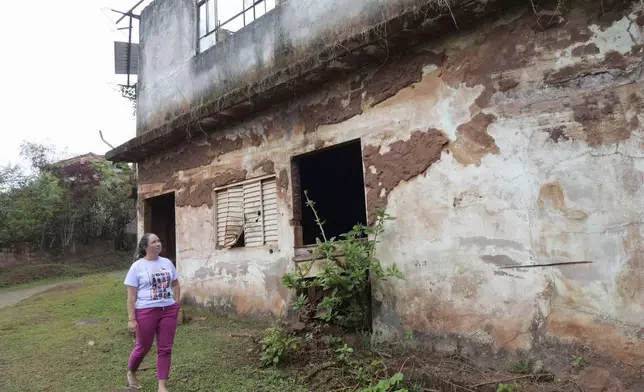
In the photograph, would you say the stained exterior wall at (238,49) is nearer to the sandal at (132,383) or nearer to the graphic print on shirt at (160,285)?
the graphic print on shirt at (160,285)

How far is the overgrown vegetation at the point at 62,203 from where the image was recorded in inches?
661

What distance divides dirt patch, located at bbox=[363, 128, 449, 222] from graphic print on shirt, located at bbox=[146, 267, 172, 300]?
7.17 ft

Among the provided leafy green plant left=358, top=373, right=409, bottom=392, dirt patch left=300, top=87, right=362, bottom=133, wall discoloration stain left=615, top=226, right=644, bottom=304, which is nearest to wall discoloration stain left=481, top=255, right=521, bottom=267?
wall discoloration stain left=615, top=226, right=644, bottom=304

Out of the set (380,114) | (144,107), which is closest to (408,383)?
(380,114)

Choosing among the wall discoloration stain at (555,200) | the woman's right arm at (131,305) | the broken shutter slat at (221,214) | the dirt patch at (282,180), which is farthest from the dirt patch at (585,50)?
Answer: the broken shutter slat at (221,214)

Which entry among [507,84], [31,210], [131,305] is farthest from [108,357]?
[31,210]

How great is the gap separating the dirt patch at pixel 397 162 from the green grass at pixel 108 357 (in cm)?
208

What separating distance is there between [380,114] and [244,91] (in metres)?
2.11

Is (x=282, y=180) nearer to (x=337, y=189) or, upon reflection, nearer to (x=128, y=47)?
(x=337, y=189)

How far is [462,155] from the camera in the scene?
14.4 feet

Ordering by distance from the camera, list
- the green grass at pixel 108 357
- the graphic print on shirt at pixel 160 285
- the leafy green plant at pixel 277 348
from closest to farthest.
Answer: the graphic print on shirt at pixel 160 285, the green grass at pixel 108 357, the leafy green plant at pixel 277 348

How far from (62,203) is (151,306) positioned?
16276mm

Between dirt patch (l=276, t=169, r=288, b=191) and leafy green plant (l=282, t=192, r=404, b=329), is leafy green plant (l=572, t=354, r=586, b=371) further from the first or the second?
dirt patch (l=276, t=169, r=288, b=191)

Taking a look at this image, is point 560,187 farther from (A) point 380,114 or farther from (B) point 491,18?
(A) point 380,114
